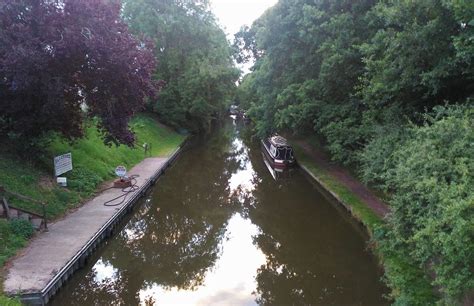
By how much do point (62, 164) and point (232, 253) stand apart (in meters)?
7.62

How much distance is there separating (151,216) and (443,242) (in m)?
12.2

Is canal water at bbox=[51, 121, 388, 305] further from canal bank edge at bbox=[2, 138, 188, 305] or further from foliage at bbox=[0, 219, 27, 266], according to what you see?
foliage at bbox=[0, 219, 27, 266]

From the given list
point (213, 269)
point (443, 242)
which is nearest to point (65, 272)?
point (213, 269)

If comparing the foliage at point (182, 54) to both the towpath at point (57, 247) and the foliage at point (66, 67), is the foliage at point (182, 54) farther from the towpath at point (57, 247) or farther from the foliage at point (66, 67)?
the foliage at point (66, 67)

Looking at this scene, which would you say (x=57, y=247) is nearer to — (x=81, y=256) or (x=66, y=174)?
(x=81, y=256)

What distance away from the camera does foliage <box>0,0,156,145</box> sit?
11.9 m

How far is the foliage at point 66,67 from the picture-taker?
11883mm

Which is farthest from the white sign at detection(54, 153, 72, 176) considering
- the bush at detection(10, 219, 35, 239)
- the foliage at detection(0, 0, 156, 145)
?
the bush at detection(10, 219, 35, 239)

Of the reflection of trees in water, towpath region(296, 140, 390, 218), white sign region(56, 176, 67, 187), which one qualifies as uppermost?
white sign region(56, 176, 67, 187)

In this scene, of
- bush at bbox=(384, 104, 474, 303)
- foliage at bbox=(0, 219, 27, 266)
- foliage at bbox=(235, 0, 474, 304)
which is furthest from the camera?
foliage at bbox=(0, 219, 27, 266)

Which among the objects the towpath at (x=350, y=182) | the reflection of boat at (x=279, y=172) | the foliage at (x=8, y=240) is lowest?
the reflection of boat at (x=279, y=172)

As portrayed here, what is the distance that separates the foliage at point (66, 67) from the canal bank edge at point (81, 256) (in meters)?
2.88

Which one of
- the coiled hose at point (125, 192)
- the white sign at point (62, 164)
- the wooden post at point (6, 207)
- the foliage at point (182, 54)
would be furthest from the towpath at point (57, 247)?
the foliage at point (182, 54)

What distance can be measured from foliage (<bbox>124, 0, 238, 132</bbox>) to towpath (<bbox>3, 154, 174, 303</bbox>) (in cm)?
2373
